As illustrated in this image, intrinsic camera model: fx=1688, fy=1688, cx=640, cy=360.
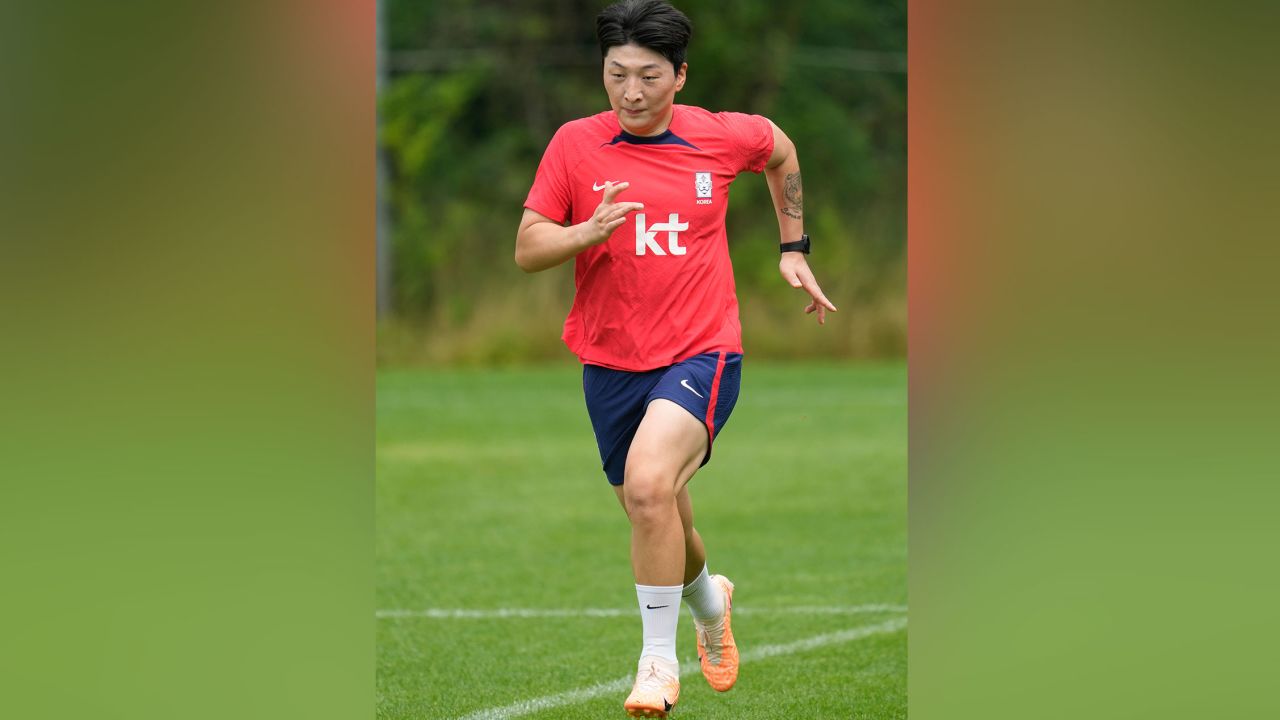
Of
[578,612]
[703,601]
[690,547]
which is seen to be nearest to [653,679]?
[690,547]

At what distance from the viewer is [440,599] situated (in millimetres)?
8461

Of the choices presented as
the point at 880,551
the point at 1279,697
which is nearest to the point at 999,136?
the point at 1279,697

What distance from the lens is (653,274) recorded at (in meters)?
5.42

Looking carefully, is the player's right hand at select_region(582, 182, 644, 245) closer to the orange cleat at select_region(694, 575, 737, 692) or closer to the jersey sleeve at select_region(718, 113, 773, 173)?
the jersey sleeve at select_region(718, 113, 773, 173)

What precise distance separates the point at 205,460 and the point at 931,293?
81.9 inches

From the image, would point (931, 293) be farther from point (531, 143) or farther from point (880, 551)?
point (531, 143)

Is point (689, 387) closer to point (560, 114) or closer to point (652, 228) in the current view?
point (652, 228)

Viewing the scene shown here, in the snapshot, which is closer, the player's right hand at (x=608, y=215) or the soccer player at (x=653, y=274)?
the player's right hand at (x=608, y=215)

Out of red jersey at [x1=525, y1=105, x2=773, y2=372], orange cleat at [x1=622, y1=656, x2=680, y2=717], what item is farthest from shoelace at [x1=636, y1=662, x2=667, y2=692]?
red jersey at [x1=525, y1=105, x2=773, y2=372]

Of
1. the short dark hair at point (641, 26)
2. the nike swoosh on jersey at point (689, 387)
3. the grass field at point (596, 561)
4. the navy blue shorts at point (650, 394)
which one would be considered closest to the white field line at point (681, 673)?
the grass field at point (596, 561)

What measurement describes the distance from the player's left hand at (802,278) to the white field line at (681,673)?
173 cm

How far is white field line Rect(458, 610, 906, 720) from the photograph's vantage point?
19.9 ft

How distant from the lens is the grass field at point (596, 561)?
254 inches

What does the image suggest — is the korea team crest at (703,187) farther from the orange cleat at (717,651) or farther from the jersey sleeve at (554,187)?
the orange cleat at (717,651)
